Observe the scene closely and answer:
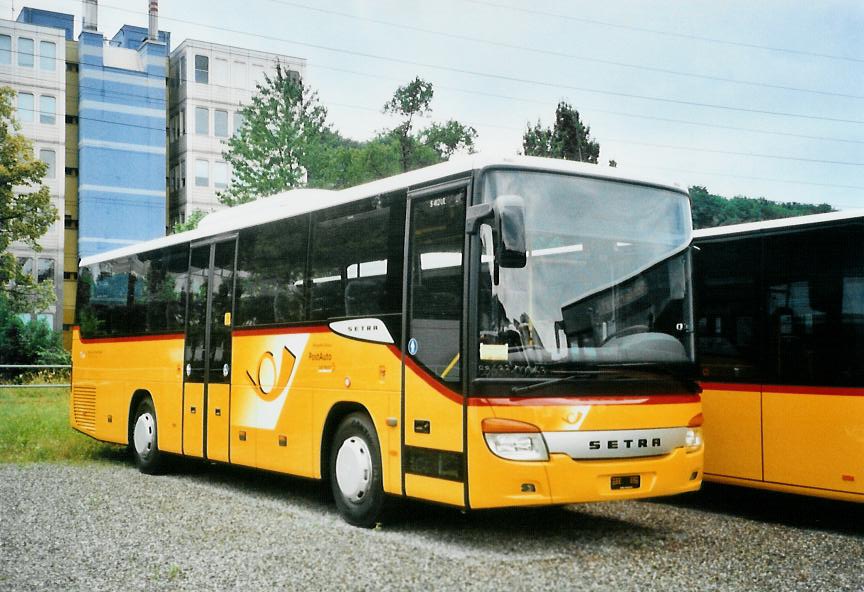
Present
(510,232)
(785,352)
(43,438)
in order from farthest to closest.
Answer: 1. (43,438)
2. (785,352)
3. (510,232)

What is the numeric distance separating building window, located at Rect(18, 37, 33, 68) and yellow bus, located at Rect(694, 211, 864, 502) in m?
61.2

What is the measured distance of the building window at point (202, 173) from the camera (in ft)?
229

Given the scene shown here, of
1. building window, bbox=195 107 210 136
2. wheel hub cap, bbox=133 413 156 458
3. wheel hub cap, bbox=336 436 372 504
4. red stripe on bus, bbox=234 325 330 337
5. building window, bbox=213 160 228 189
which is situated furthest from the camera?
building window, bbox=213 160 228 189

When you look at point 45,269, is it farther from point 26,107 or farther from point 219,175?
point 219,175

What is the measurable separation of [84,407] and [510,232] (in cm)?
1162

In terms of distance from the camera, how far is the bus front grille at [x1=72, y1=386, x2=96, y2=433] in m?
17.4

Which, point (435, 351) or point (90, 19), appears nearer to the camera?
point (435, 351)

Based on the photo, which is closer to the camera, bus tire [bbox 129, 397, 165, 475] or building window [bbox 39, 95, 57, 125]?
bus tire [bbox 129, 397, 165, 475]

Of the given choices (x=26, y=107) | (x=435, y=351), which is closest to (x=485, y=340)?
(x=435, y=351)

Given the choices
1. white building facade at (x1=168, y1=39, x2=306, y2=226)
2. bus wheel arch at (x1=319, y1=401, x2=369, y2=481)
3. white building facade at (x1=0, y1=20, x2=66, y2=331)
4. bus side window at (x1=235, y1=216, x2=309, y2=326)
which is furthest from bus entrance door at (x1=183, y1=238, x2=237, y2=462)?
white building facade at (x1=168, y1=39, x2=306, y2=226)

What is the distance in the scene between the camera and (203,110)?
70500 millimetres

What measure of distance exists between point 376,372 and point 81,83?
6189 cm

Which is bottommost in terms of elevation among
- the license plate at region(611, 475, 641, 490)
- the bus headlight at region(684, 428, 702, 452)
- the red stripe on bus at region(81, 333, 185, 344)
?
the license plate at region(611, 475, 641, 490)

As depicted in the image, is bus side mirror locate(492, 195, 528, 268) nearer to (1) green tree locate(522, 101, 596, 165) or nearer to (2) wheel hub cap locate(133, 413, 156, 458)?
(2) wheel hub cap locate(133, 413, 156, 458)
